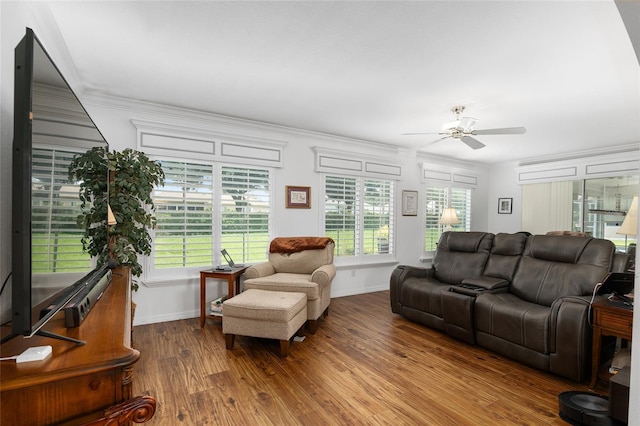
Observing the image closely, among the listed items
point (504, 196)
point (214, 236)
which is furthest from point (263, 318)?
point (504, 196)

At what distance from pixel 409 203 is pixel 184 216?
3.78m

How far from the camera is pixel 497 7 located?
176cm

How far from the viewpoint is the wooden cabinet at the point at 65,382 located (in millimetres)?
817

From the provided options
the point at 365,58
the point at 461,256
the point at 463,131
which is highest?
the point at 365,58

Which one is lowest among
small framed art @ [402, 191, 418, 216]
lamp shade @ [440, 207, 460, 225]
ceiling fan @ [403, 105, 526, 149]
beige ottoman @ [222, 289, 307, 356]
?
beige ottoman @ [222, 289, 307, 356]

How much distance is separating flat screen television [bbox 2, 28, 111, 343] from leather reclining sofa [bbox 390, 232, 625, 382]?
3.10 m

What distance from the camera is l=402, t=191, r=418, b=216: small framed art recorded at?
5.45 m

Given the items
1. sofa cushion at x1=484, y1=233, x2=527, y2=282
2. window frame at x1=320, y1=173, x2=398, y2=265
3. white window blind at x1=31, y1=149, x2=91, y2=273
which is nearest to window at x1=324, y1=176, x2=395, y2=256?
window frame at x1=320, y1=173, x2=398, y2=265

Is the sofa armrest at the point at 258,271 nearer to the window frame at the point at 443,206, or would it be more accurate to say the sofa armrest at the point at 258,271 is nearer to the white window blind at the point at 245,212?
the white window blind at the point at 245,212

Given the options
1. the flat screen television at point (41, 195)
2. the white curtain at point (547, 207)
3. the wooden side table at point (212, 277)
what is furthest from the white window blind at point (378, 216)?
the flat screen television at point (41, 195)

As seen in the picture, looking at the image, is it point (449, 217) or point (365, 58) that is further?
point (449, 217)

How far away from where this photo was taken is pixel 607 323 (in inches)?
84.8

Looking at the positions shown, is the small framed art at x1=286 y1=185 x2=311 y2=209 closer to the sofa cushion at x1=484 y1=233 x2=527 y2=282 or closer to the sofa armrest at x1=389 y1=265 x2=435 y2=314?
the sofa armrest at x1=389 y1=265 x2=435 y2=314

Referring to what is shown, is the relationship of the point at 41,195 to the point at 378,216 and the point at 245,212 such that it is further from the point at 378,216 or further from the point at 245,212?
the point at 378,216
